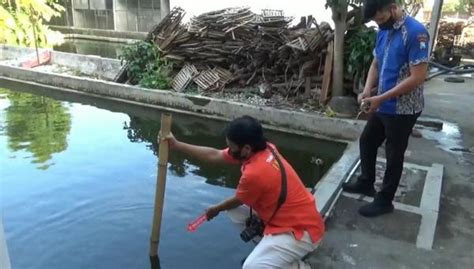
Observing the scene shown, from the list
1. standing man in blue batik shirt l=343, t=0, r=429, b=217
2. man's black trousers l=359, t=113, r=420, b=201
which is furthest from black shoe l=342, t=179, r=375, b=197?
standing man in blue batik shirt l=343, t=0, r=429, b=217

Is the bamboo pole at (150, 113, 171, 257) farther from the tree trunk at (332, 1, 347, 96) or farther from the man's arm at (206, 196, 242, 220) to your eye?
the tree trunk at (332, 1, 347, 96)

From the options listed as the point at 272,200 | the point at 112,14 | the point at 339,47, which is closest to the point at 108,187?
the point at 272,200

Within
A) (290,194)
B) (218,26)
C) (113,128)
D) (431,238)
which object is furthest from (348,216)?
(218,26)

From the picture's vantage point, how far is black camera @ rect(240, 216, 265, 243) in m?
2.84

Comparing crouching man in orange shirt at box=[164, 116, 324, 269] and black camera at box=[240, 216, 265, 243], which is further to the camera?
black camera at box=[240, 216, 265, 243]

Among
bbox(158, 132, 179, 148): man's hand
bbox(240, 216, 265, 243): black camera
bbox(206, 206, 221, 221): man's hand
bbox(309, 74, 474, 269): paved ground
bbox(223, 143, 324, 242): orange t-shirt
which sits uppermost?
bbox(158, 132, 179, 148): man's hand

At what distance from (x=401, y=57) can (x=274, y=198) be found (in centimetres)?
135

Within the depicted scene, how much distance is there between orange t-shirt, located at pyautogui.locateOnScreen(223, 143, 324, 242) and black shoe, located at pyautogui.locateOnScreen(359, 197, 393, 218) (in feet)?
2.79

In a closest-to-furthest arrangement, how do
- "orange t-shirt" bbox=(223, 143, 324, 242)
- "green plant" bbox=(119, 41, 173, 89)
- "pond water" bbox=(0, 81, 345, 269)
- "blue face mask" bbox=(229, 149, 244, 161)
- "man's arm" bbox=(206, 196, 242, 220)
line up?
"orange t-shirt" bbox=(223, 143, 324, 242) < "blue face mask" bbox=(229, 149, 244, 161) < "man's arm" bbox=(206, 196, 242, 220) < "pond water" bbox=(0, 81, 345, 269) < "green plant" bbox=(119, 41, 173, 89)

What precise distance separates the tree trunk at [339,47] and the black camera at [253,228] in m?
4.51

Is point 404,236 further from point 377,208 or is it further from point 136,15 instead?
point 136,15

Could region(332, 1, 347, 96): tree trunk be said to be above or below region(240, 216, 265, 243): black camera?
above

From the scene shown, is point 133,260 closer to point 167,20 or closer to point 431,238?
Answer: point 431,238

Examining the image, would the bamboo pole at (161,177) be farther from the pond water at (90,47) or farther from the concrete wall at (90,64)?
the pond water at (90,47)
